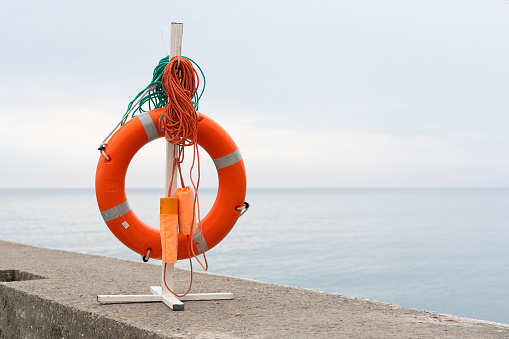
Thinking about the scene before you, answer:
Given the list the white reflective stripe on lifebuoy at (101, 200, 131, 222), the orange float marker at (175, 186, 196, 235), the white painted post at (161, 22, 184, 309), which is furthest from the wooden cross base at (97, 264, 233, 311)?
the white reflective stripe on lifebuoy at (101, 200, 131, 222)

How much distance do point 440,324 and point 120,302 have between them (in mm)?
1617

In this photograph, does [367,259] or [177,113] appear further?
[367,259]

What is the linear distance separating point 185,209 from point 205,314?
548mm

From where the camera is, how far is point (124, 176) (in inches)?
115

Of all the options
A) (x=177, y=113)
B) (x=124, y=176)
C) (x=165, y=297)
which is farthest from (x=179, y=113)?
(x=165, y=297)

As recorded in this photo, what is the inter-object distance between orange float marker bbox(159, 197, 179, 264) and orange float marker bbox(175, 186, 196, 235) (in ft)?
0.09

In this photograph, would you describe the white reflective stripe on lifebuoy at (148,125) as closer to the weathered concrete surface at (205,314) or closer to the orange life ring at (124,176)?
the orange life ring at (124,176)

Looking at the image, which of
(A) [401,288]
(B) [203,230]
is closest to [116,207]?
(B) [203,230]

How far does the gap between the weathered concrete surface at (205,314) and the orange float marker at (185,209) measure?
414mm

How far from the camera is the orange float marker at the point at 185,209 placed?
2791 mm

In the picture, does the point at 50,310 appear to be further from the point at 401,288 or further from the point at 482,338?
the point at 401,288

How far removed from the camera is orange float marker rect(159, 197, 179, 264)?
2.76 metres

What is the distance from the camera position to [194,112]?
111 inches

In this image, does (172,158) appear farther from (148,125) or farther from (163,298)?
(163,298)
